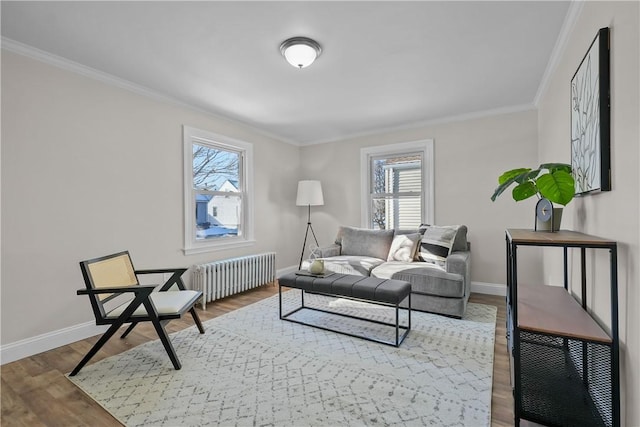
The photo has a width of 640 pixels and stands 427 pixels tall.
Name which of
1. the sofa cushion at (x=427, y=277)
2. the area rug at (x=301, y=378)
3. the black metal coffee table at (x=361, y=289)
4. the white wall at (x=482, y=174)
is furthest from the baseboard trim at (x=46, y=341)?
the white wall at (x=482, y=174)

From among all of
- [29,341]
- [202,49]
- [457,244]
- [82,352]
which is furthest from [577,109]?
[29,341]

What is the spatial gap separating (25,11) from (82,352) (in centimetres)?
253

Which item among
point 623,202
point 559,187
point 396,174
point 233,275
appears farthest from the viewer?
point 396,174

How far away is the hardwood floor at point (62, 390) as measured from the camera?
1620 millimetres

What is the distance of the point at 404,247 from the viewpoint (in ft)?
12.4

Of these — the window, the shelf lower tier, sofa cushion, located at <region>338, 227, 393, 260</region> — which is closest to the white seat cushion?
the window

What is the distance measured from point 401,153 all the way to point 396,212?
0.93m

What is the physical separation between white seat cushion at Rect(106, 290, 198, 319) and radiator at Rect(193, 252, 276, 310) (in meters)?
0.96

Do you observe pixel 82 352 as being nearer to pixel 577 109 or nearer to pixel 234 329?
pixel 234 329

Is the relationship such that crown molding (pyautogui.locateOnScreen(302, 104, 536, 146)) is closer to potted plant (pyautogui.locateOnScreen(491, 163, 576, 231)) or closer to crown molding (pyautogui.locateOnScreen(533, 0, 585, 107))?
crown molding (pyautogui.locateOnScreen(533, 0, 585, 107))

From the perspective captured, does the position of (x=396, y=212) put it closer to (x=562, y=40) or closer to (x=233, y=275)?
(x=233, y=275)

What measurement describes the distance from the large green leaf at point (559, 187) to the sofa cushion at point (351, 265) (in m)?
2.18

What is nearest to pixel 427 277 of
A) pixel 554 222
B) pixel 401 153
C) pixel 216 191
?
pixel 554 222

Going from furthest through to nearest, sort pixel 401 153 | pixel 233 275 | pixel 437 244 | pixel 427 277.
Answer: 1. pixel 401 153
2. pixel 233 275
3. pixel 437 244
4. pixel 427 277
